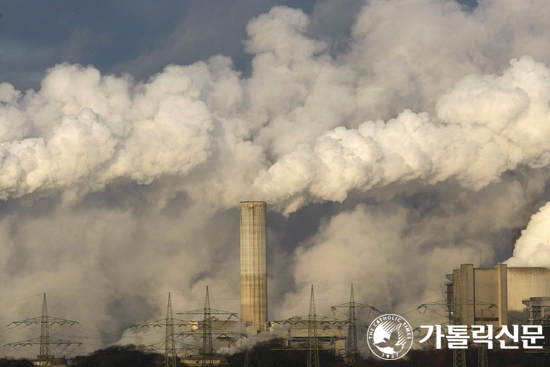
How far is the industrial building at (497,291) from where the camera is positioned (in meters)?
82.3

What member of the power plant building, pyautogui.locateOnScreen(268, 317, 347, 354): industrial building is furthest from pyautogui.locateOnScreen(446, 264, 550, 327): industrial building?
pyautogui.locateOnScreen(268, 317, 347, 354): industrial building

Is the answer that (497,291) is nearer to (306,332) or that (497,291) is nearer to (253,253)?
(306,332)

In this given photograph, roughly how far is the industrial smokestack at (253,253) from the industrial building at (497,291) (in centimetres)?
1924

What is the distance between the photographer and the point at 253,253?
256 ft

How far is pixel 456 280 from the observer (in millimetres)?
85062

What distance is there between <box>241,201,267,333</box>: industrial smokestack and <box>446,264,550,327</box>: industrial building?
757 inches

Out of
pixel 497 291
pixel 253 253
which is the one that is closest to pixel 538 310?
pixel 497 291

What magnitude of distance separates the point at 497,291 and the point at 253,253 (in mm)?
24231

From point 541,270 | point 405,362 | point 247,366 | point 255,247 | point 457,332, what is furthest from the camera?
point 541,270

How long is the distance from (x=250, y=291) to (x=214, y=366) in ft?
30.3

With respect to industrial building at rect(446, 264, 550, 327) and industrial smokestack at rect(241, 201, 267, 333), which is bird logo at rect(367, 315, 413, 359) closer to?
industrial building at rect(446, 264, 550, 327)

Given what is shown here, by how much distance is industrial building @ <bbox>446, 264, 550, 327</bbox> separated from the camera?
270 ft

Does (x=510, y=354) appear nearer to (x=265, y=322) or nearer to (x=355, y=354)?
(x=355, y=354)

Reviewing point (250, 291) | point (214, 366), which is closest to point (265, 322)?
point (250, 291)
